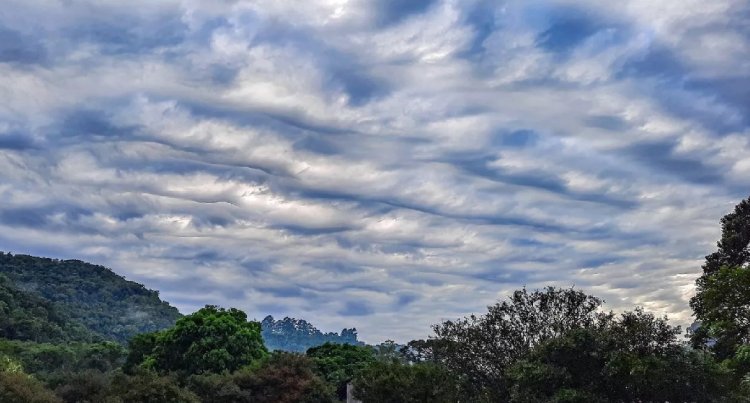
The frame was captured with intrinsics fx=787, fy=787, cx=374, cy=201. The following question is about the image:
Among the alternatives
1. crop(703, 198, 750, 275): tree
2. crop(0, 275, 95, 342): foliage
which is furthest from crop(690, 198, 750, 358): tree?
crop(0, 275, 95, 342): foliage

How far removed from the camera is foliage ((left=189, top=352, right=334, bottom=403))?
50.9m

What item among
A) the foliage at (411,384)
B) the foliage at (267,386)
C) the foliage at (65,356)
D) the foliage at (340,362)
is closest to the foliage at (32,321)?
the foliage at (65,356)

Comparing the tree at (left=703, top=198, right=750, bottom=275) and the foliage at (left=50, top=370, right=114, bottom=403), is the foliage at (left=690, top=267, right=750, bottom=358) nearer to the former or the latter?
the tree at (left=703, top=198, right=750, bottom=275)

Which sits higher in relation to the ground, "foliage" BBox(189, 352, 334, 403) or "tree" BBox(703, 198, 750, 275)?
"tree" BBox(703, 198, 750, 275)

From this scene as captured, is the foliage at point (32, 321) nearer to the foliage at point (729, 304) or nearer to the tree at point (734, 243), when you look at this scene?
the tree at point (734, 243)

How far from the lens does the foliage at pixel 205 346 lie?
63594 mm

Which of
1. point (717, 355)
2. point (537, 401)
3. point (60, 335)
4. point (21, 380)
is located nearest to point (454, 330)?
point (537, 401)

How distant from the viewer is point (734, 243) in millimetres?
48656

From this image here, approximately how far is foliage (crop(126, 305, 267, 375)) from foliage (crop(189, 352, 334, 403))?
10.1 m

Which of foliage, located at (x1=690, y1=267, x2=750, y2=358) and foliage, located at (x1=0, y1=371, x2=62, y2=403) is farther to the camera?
foliage, located at (x1=0, y1=371, x2=62, y2=403)

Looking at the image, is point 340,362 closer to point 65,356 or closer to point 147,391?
point 147,391

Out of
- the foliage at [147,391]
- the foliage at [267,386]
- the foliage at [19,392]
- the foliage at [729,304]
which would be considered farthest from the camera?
the foliage at [267,386]

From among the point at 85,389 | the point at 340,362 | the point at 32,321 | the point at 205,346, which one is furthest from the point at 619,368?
the point at 32,321

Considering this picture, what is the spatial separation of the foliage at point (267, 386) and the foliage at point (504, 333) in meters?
15.2
